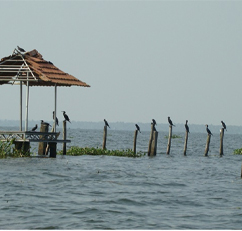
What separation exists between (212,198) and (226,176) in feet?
25.8

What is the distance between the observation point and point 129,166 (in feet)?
96.1

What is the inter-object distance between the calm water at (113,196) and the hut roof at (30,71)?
3.76m

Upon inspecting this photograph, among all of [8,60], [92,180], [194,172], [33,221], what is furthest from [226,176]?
[33,221]

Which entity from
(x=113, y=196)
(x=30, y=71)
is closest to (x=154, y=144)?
(x=30, y=71)

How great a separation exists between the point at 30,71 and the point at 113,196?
1139 centimetres

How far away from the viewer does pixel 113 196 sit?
18766 millimetres

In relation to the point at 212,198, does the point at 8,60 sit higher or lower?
higher

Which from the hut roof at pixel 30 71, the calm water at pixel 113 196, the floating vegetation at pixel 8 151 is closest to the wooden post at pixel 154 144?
the calm water at pixel 113 196

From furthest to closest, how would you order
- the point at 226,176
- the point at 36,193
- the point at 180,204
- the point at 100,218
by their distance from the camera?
the point at 226,176, the point at 36,193, the point at 180,204, the point at 100,218

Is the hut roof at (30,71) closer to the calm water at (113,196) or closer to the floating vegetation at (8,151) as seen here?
the floating vegetation at (8,151)

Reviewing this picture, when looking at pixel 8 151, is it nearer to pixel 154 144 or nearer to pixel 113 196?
pixel 113 196

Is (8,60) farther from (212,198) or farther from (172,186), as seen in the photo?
(212,198)

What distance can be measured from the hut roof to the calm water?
3764 mm

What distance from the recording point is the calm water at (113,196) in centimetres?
1495
